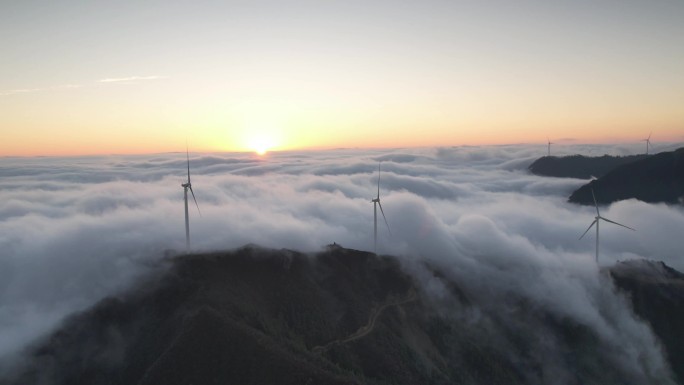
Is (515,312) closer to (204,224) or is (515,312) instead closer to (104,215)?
(204,224)

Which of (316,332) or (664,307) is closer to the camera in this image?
(316,332)

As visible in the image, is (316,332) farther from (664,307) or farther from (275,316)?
(664,307)

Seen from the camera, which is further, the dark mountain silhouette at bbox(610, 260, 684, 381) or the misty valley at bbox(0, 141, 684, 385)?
the dark mountain silhouette at bbox(610, 260, 684, 381)

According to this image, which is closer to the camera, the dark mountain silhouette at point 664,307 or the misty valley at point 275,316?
the misty valley at point 275,316

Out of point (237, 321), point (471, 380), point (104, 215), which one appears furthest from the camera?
point (104, 215)

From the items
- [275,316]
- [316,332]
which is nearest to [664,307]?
[316,332]

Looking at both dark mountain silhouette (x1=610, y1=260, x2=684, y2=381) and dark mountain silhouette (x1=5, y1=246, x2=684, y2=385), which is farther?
dark mountain silhouette (x1=610, y1=260, x2=684, y2=381)

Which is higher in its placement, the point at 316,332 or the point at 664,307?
the point at 316,332

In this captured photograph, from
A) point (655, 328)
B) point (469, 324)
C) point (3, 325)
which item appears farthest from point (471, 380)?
point (3, 325)
